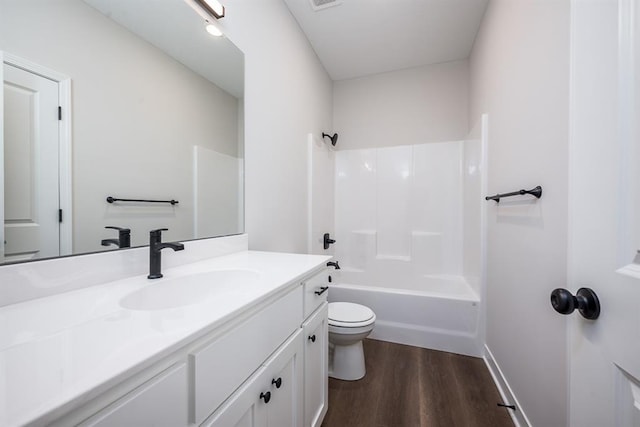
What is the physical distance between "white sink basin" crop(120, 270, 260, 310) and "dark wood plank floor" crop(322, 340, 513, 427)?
94 centimetres

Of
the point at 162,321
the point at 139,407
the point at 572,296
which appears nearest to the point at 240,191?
the point at 162,321

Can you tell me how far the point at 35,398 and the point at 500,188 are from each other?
1984mm

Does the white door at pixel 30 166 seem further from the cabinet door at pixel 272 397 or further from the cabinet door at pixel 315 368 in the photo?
the cabinet door at pixel 315 368

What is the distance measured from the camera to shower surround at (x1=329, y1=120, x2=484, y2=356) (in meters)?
1.98

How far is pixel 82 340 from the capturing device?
0.44 m

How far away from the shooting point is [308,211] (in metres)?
2.21

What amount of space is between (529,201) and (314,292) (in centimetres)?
111

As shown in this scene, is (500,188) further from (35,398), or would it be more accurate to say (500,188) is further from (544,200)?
(35,398)

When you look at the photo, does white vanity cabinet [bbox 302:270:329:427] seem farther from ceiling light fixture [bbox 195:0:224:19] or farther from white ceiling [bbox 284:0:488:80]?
white ceiling [bbox 284:0:488:80]

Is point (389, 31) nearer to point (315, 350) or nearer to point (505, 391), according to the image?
point (315, 350)

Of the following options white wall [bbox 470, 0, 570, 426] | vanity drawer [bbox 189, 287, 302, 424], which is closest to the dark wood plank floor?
white wall [bbox 470, 0, 570, 426]

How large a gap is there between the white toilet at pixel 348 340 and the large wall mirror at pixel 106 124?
0.94 m

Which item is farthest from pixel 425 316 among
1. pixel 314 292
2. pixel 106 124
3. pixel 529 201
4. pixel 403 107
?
pixel 106 124

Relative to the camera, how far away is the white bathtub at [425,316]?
6.29 ft
